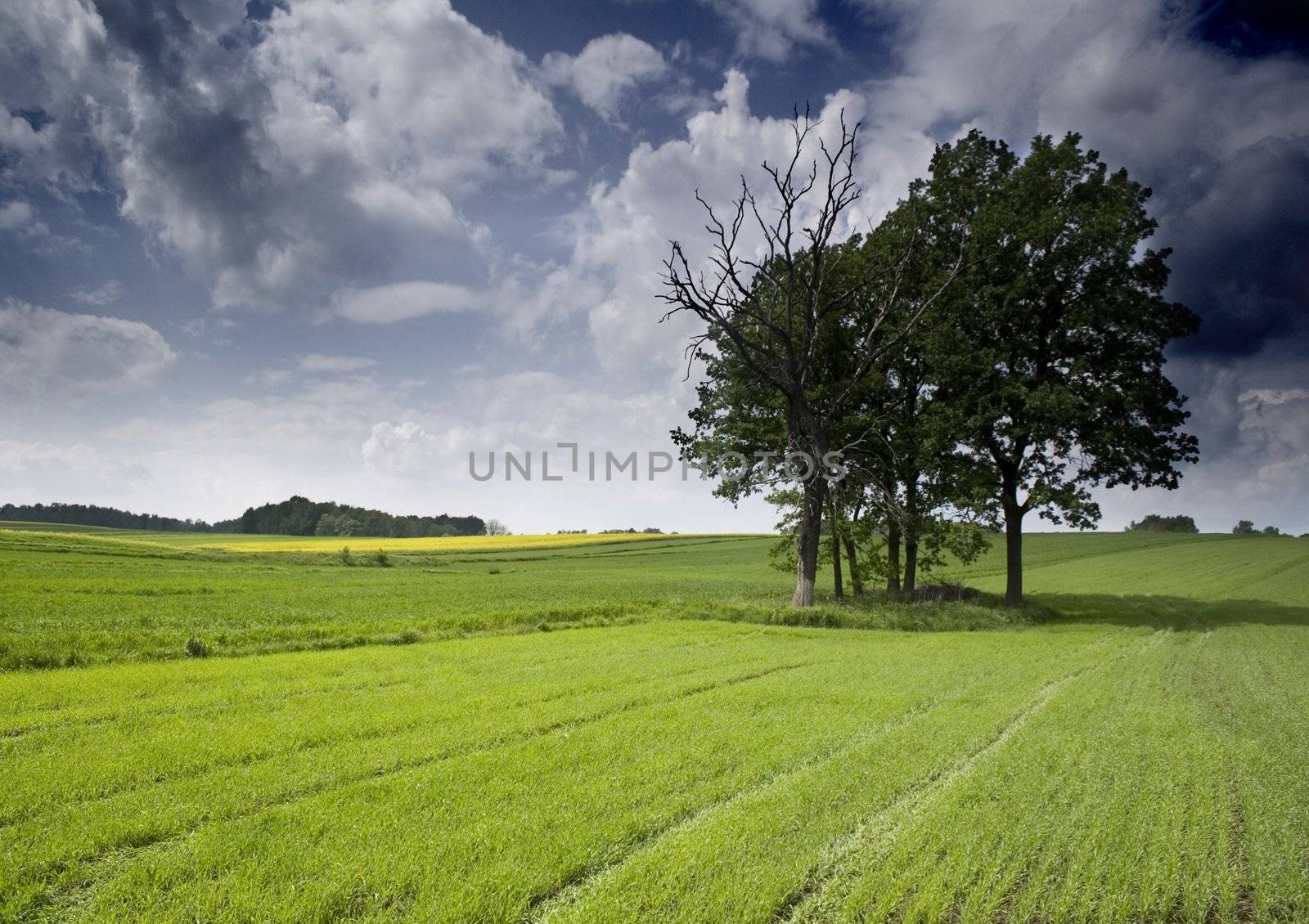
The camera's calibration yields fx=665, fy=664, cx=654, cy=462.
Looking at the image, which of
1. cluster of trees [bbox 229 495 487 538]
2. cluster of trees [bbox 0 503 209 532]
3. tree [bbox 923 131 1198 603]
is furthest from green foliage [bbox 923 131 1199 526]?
cluster of trees [bbox 0 503 209 532]

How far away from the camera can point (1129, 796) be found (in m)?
6.36

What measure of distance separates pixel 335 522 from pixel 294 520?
18.4 m

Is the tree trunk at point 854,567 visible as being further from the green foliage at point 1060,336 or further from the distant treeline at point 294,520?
the distant treeline at point 294,520

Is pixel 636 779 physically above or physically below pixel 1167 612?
above

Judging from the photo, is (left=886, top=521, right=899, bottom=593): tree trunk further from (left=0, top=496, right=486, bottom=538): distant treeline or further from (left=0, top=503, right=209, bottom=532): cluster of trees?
(left=0, top=503, right=209, bottom=532): cluster of trees

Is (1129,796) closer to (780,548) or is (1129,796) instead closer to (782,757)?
(782,757)

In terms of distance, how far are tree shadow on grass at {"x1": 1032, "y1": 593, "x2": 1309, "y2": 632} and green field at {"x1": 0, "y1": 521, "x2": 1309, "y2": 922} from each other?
29.9 feet

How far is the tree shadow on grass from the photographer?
24278 mm

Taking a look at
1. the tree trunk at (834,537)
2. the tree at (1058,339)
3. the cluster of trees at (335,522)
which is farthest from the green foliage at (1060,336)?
the cluster of trees at (335,522)

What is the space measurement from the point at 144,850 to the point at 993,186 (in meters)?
33.6

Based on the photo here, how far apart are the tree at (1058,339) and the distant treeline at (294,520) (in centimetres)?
10563

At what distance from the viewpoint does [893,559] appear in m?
30.3

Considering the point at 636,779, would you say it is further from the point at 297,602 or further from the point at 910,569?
the point at 910,569

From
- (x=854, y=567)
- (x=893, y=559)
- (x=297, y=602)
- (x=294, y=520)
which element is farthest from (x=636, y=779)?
(x=294, y=520)
